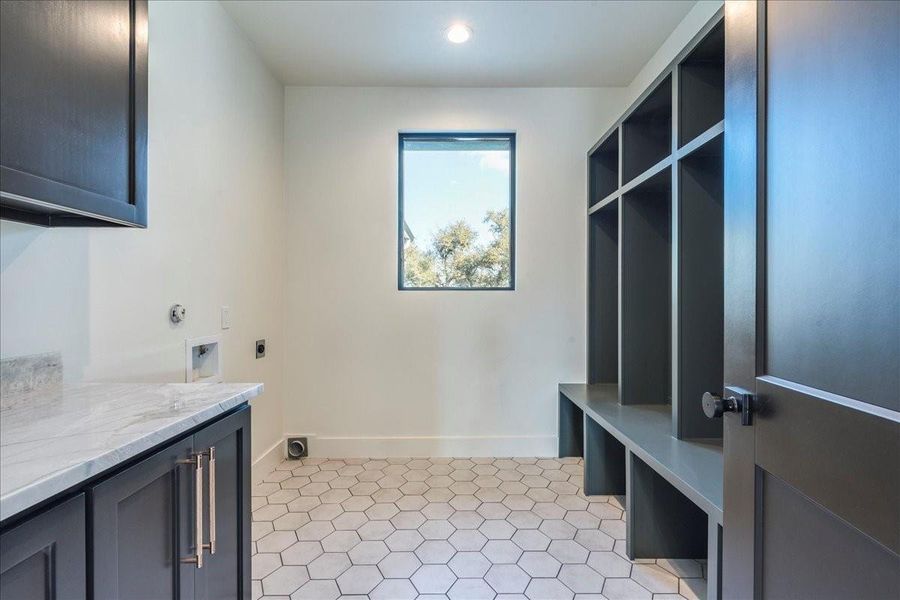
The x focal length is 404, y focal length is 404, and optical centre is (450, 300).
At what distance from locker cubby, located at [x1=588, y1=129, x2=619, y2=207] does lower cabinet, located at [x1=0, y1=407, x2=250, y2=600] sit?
96.6 inches

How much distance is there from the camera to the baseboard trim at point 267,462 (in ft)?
7.73

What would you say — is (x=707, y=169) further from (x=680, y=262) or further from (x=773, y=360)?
(x=773, y=360)

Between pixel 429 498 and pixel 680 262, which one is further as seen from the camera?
pixel 429 498

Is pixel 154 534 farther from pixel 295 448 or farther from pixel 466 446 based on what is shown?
pixel 466 446

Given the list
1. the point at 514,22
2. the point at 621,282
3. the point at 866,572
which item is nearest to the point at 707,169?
the point at 621,282

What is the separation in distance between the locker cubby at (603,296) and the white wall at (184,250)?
6.91 feet

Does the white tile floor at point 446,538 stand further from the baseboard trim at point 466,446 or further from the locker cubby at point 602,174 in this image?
the locker cubby at point 602,174

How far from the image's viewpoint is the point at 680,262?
1.66 meters

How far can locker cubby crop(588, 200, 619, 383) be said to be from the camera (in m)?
2.72

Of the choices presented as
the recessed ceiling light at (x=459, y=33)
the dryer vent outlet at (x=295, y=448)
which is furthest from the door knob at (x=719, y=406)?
the dryer vent outlet at (x=295, y=448)

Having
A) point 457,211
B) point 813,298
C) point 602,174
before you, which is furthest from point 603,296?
point 813,298

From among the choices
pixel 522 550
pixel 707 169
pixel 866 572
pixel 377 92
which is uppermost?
pixel 377 92

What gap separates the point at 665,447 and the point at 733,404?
2.66ft

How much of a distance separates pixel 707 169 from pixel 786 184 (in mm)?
991
